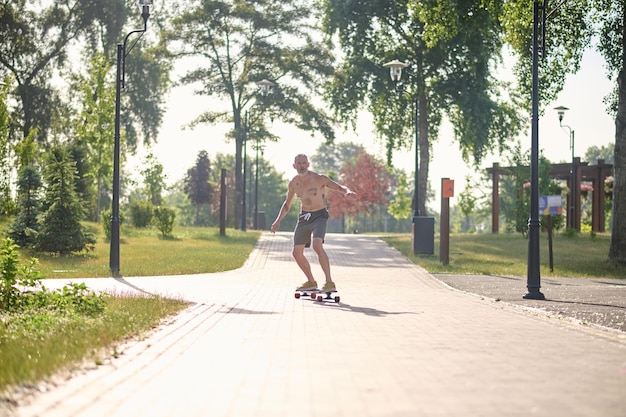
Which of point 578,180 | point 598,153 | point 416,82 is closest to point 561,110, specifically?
point 578,180

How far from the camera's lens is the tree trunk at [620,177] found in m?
24.5

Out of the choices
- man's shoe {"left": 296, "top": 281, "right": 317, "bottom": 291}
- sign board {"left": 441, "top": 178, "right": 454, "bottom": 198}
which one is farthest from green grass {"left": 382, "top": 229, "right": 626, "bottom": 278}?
man's shoe {"left": 296, "top": 281, "right": 317, "bottom": 291}

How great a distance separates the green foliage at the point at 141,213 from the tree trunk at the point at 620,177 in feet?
78.8

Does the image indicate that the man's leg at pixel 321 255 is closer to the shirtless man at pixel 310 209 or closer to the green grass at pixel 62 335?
the shirtless man at pixel 310 209

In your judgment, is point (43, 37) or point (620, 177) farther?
point (43, 37)

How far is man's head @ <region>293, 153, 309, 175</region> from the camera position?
13836mm

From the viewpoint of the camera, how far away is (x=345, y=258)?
27391mm

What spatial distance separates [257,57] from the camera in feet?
154

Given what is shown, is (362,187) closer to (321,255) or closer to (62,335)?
(321,255)

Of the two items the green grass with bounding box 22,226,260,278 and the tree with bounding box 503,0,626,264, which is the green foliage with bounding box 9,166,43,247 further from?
the tree with bounding box 503,0,626,264

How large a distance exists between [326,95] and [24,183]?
1692cm

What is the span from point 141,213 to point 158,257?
1734cm

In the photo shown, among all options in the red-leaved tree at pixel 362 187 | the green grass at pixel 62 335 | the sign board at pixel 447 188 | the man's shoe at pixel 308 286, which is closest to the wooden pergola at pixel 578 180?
the sign board at pixel 447 188

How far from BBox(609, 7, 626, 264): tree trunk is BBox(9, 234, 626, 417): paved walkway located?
43.3 ft
